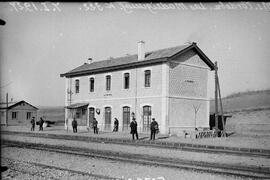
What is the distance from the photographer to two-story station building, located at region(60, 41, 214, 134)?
931 inches

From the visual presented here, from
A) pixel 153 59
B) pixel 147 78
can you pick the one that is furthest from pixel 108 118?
pixel 153 59

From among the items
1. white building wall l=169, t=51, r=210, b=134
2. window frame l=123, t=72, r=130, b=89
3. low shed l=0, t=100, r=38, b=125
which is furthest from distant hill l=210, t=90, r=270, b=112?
low shed l=0, t=100, r=38, b=125

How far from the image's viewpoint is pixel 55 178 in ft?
24.6

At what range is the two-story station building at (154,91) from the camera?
23.6 meters

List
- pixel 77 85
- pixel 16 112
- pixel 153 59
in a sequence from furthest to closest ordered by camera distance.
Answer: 1. pixel 16 112
2. pixel 77 85
3. pixel 153 59

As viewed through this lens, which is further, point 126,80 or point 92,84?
point 92,84

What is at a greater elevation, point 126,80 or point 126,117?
point 126,80

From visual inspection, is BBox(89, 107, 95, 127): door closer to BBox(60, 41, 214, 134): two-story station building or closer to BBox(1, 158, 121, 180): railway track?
BBox(60, 41, 214, 134): two-story station building

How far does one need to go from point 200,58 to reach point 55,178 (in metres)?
21.0

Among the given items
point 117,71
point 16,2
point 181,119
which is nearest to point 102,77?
point 117,71

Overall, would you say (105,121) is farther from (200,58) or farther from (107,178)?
(107,178)

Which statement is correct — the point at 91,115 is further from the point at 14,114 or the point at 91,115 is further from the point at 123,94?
the point at 14,114

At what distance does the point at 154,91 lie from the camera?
24.2 meters

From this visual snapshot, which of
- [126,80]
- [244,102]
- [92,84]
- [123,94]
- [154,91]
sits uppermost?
[126,80]
